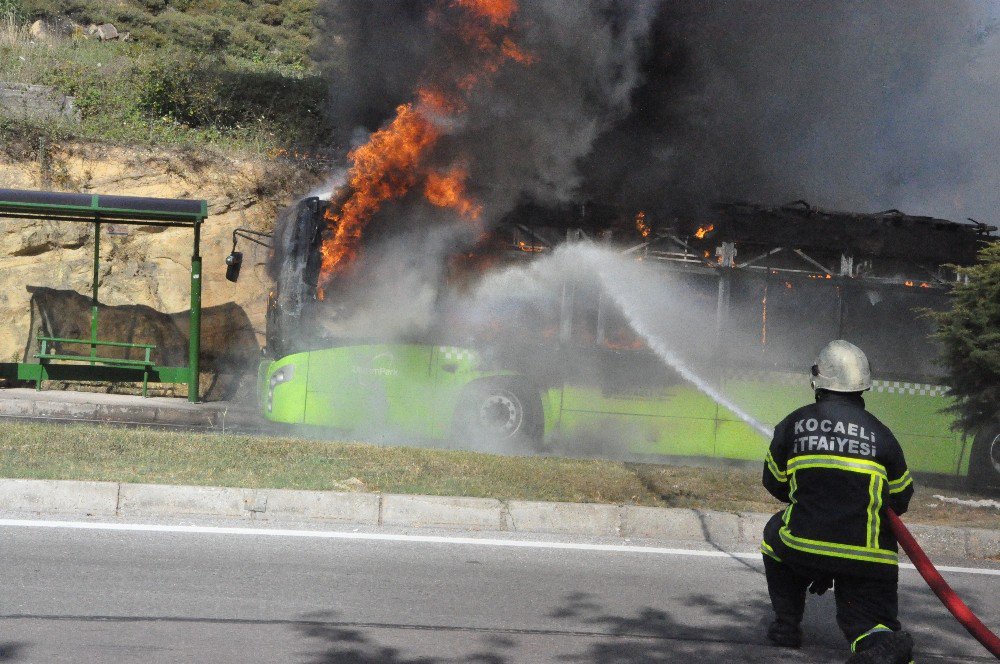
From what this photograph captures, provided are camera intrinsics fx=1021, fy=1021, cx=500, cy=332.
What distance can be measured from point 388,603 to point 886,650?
8.21 feet

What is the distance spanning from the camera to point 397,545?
657cm

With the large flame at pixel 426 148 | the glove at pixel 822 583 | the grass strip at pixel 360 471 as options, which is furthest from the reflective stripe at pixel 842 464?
the large flame at pixel 426 148

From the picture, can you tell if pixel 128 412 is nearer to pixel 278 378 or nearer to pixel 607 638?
pixel 278 378

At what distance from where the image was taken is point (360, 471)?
26.8 ft

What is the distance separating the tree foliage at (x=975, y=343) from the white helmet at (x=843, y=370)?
633 centimetres

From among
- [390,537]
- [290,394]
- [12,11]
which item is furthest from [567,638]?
[12,11]

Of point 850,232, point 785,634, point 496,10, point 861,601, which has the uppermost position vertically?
point 496,10

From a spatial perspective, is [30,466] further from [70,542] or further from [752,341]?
[752,341]

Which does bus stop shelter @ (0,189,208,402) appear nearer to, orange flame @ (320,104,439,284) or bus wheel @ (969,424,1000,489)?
orange flame @ (320,104,439,284)

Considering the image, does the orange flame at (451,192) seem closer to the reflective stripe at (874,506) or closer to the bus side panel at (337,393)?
the bus side panel at (337,393)

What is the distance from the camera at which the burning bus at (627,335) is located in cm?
1105

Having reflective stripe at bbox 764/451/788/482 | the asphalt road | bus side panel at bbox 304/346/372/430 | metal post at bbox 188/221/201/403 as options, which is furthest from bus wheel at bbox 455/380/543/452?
reflective stripe at bbox 764/451/788/482

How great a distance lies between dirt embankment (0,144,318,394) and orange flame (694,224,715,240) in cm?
792

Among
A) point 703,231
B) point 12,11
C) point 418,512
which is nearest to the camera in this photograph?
point 418,512
